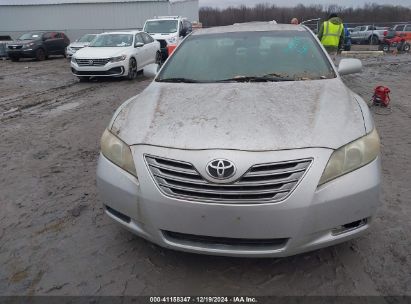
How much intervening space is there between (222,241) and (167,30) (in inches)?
605

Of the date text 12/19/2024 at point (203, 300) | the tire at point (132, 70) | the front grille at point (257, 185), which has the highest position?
the front grille at point (257, 185)

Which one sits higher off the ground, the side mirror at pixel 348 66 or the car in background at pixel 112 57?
the side mirror at pixel 348 66

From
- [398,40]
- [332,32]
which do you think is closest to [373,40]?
[398,40]

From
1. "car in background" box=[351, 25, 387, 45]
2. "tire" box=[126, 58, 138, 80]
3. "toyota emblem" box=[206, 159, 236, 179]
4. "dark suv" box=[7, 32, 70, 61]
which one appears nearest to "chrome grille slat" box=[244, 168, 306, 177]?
"toyota emblem" box=[206, 159, 236, 179]

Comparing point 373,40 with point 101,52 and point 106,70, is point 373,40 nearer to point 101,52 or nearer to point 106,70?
point 101,52

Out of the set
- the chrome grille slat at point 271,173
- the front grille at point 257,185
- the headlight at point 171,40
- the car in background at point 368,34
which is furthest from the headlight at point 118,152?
the car in background at point 368,34

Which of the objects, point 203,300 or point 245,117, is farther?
point 245,117

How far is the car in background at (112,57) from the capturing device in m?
11.3

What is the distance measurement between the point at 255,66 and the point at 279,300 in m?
2.13

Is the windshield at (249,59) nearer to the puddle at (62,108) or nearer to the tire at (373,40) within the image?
the puddle at (62,108)

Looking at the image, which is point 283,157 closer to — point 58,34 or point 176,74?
point 176,74

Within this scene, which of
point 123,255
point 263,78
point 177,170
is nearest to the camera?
point 177,170

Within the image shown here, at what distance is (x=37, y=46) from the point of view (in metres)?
19.8

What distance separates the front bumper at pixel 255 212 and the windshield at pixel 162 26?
49.0 feet
